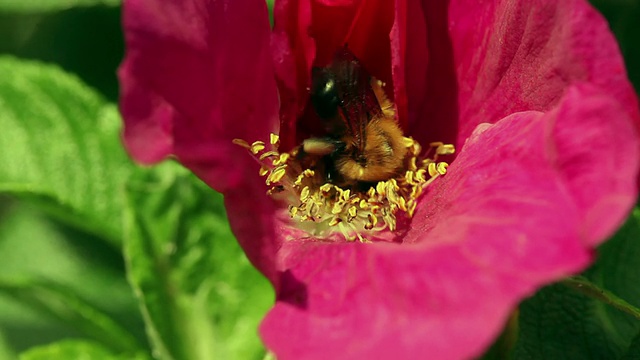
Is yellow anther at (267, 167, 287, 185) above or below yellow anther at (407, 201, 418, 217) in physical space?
above

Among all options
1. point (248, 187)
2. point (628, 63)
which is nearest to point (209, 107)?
point (248, 187)

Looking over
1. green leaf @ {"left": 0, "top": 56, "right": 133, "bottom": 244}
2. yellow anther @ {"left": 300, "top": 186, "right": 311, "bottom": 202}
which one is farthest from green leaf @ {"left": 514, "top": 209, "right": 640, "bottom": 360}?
green leaf @ {"left": 0, "top": 56, "right": 133, "bottom": 244}

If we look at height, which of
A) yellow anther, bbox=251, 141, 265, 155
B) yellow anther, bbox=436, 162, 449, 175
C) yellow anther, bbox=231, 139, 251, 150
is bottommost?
yellow anther, bbox=436, 162, 449, 175

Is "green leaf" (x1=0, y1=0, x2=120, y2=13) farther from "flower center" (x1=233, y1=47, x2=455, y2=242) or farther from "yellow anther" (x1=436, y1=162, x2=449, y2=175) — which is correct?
"yellow anther" (x1=436, y1=162, x2=449, y2=175)

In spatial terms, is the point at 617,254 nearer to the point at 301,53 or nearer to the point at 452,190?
the point at 452,190

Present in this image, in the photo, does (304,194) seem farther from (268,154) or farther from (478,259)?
(478,259)

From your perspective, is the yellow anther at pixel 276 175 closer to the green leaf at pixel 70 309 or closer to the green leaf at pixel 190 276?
the green leaf at pixel 190 276
